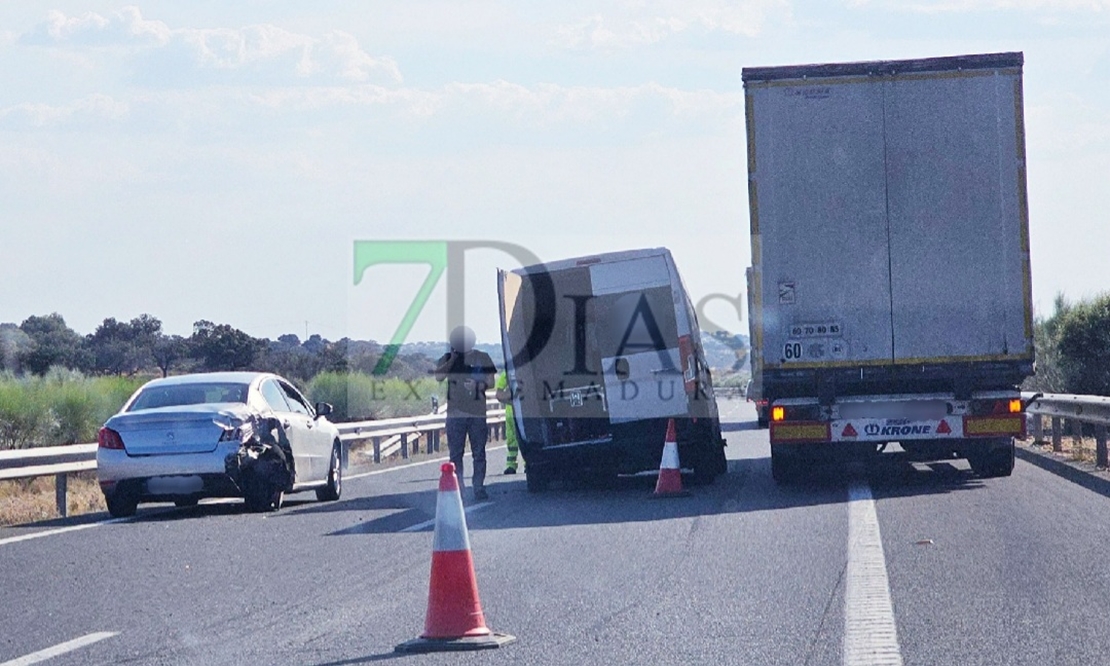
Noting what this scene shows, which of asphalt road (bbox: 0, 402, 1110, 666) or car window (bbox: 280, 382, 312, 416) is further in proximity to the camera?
car window (bbox: 280, 382, 312, 416)

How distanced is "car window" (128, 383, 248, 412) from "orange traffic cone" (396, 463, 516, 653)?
7.79m

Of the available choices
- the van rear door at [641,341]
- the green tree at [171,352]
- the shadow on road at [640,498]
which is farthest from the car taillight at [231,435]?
the green tree at [171,352]

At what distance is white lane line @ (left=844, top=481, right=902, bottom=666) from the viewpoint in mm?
7195

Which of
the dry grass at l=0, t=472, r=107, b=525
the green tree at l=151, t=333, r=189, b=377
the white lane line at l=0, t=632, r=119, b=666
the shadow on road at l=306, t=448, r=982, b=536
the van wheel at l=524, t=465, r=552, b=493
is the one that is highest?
the green tree at l=151, t=333, r=189, b=377

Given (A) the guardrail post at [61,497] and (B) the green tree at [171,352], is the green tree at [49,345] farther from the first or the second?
(A) the guardrail post at [61,497]

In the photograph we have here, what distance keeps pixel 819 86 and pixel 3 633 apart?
10.1m

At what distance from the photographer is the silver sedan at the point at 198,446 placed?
1449 cm

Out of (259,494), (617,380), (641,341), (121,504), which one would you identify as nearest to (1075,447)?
(641,341)

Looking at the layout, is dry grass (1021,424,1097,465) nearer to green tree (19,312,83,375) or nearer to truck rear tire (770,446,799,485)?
truck rear tire (770,446,799,485)

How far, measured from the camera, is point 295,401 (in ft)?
56.3

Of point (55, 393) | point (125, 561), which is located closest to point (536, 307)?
point (125, 561)

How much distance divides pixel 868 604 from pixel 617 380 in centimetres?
856

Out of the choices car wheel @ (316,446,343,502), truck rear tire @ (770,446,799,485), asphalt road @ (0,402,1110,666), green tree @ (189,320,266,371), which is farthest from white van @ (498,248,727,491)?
green tree @ (189,320,266,371)

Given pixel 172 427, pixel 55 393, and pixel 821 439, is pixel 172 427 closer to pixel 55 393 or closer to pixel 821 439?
pixel 821 439
